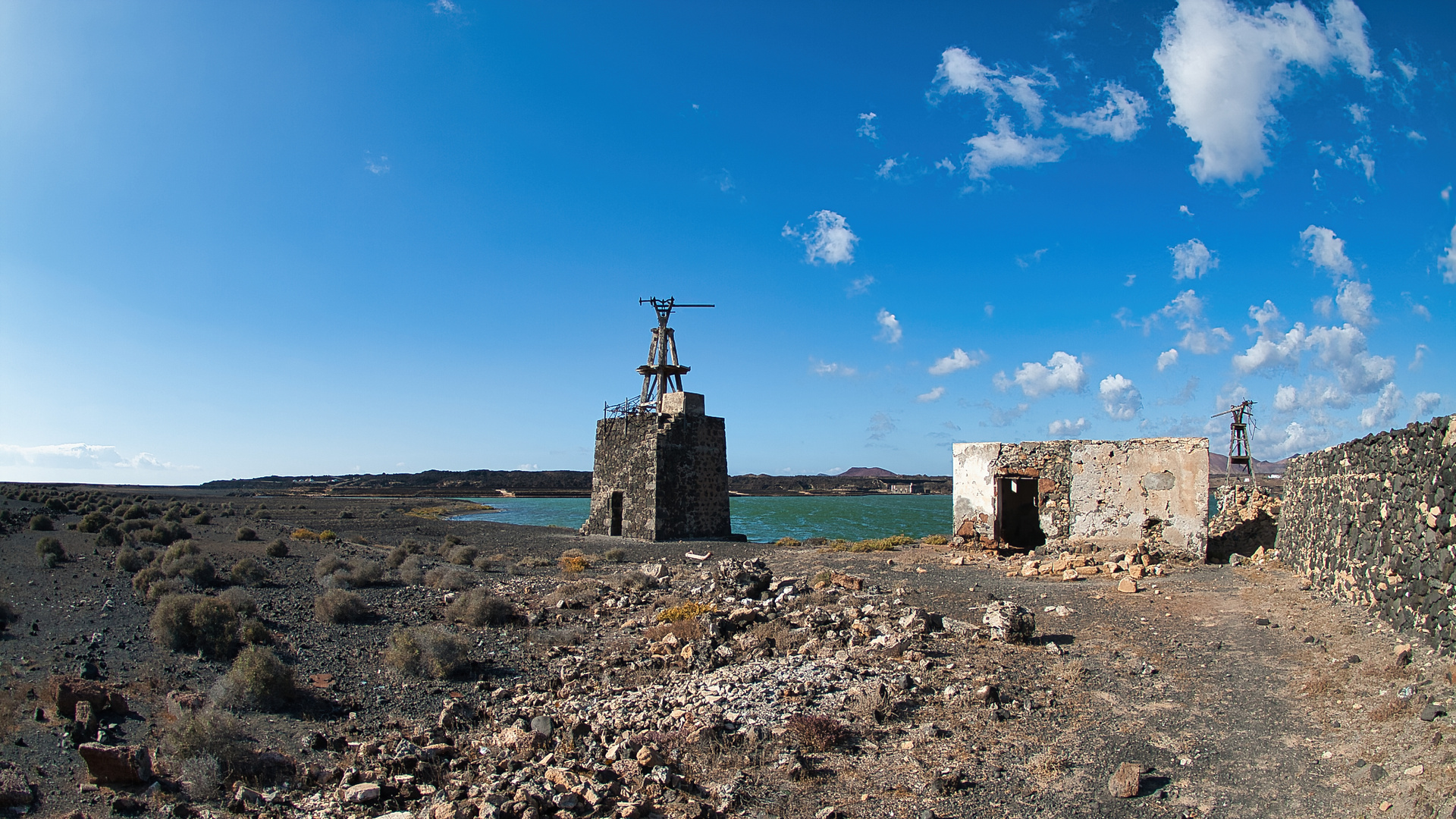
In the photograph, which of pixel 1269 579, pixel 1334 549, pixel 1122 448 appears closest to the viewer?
pixel 1334 549

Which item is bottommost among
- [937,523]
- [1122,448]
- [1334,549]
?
[937,523]

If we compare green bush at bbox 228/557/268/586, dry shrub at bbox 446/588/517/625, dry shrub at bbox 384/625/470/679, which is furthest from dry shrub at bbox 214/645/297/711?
green bush at bbox 228/557/268/586

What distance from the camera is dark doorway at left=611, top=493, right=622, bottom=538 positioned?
25516 millimetres

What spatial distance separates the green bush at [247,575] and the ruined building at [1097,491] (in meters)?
15.0

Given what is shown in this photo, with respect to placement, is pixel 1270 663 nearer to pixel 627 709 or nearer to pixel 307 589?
pixel 627 709

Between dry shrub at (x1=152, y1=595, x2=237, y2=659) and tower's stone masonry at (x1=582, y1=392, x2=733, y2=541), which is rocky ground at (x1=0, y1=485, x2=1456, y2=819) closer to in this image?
dry shrub at (x1=152, y1=595, x2=237, y2=659)

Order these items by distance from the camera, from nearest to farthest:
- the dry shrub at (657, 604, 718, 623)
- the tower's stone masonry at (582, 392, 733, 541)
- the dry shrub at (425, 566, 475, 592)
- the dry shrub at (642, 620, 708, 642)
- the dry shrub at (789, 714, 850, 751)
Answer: the dry shrub at (789, 714, 850, 751)
the dry shrub at (642, 620, 708, 642)
the dry shrub at (657, 604, 718, 623)
the dry shrub at (425, 566, 475, 592)
the tower's stone masonry at (582, 392, 733, 541)

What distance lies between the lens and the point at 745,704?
646 cm

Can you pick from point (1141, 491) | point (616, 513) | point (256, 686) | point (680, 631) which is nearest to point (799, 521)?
point (616, 513)

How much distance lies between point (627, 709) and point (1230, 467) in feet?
88.2

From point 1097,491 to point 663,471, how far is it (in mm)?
12965

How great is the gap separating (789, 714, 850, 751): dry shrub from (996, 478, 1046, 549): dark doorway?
12.6 metres

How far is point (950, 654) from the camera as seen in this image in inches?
312

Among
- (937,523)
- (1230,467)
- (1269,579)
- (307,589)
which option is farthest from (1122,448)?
(937,523)
